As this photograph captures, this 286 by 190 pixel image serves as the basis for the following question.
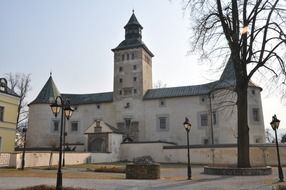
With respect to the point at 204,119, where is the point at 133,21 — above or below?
above

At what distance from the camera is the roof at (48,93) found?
44.7 m

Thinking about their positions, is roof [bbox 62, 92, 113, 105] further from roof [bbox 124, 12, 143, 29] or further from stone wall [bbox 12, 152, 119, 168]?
roof [bbox 124, 12, 143, 29]

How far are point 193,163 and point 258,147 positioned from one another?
674 cm

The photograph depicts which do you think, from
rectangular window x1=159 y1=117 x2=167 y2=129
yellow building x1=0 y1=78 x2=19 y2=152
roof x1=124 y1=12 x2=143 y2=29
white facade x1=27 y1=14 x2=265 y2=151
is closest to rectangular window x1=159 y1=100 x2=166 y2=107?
white facade x1=27 y1=14 x2=265 y2=151

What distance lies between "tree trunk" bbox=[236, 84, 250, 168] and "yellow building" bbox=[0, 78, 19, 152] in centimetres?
2327

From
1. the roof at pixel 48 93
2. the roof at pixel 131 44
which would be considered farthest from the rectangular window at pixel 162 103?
the roof at pixel 48 93

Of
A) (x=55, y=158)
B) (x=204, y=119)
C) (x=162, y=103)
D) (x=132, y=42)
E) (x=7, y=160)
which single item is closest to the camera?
(x=7, y=160)

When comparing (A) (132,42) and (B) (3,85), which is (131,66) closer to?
(A) (132,42)

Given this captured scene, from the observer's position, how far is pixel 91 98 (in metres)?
46.5

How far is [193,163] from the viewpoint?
107ft

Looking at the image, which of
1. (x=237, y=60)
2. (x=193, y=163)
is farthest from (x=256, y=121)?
(x=237, y=60)

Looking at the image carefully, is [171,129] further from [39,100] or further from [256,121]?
[39,100]

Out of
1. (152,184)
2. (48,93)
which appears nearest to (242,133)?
(152,184)

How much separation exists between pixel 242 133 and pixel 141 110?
986 inches
